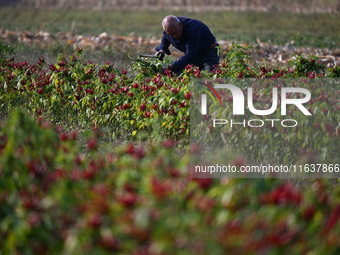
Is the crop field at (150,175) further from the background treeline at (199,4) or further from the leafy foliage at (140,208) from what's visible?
the background treeline at (199,4)

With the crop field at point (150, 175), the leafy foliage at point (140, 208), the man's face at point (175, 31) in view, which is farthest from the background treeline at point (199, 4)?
the leafy foliage at point (140, 208)

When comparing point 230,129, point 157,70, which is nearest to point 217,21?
point 157,70

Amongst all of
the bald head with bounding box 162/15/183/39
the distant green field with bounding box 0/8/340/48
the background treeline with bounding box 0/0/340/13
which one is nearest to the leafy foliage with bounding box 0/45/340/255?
the bald head with bounding box 162/15/183/39

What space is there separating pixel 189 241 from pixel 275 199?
0.43m

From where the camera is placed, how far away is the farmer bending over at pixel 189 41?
6.99m

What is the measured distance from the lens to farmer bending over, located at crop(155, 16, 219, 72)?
6.99 m

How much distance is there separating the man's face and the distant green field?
311 inches

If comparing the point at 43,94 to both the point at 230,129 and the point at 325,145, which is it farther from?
the point at 325,145

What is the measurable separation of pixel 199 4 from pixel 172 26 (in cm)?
2250

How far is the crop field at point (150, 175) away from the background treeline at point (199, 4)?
19371mm

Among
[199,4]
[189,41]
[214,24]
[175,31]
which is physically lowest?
[199,4]

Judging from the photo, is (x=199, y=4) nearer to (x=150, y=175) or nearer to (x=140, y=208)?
(x=150, y=175)

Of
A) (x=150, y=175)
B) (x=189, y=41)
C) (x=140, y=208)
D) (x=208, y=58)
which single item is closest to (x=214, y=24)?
(x=208, y=58)

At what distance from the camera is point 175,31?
7113 mm
